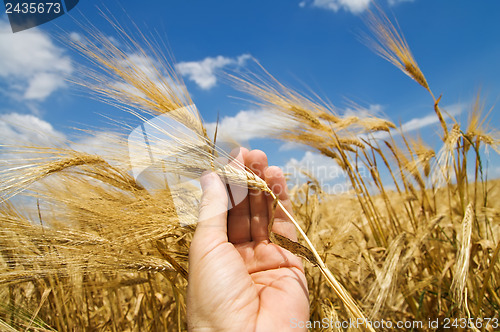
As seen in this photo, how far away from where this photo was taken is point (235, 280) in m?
1.14

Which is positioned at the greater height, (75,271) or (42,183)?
(42,183)

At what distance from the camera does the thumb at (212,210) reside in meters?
1.17

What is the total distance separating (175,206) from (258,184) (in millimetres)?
343

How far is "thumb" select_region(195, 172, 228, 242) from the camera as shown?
1.17m

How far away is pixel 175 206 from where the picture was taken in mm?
1285

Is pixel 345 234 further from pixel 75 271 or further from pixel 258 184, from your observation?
pixel 75 271

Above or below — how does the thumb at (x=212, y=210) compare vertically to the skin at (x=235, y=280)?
above

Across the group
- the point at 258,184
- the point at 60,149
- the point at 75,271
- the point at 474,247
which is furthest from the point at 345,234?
the point at 60,149

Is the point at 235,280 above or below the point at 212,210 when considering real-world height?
below

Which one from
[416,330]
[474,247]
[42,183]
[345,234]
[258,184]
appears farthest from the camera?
[416,330]

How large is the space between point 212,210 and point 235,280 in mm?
257

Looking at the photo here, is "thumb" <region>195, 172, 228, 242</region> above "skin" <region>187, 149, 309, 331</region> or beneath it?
above

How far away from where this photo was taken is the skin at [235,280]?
108 cm

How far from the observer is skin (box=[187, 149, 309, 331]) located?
1082mm
